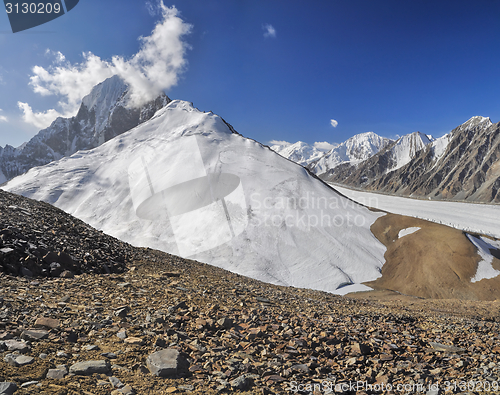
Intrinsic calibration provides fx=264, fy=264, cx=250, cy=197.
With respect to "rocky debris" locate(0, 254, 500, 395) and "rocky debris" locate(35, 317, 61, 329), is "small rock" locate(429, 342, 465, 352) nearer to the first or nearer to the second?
"rocky debris" locate(0, 254, 500, 395)

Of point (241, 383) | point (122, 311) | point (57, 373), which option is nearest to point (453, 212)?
point (241, 383)

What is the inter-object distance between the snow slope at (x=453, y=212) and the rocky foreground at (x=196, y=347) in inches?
4293

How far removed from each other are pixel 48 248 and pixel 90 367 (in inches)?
312

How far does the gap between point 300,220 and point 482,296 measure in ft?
90.5

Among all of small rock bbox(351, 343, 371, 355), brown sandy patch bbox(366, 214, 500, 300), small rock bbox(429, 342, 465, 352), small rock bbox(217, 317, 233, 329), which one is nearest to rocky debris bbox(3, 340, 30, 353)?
small rock bbox(217, 317, 233, 329)

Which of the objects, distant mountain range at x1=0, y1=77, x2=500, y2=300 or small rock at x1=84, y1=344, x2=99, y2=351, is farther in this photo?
distant mountain range at x1=0, y1=77, x2=500, y2=300

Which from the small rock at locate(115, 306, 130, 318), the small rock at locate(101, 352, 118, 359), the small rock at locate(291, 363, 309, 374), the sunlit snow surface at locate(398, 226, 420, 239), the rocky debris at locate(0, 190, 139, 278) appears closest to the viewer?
the small rock at locate(101, 352, 118, 359)

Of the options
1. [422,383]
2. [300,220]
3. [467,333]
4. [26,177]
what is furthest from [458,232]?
[26,177]

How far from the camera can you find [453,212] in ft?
374

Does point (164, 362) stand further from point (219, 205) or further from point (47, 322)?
point (219, 205)

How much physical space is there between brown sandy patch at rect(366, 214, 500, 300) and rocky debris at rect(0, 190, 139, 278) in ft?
121

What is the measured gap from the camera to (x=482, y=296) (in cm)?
Answer: 3425

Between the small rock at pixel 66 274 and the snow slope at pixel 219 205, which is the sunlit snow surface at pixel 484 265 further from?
the small rock at pixel 66 274

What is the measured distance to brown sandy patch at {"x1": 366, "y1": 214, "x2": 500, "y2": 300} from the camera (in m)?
35.7
